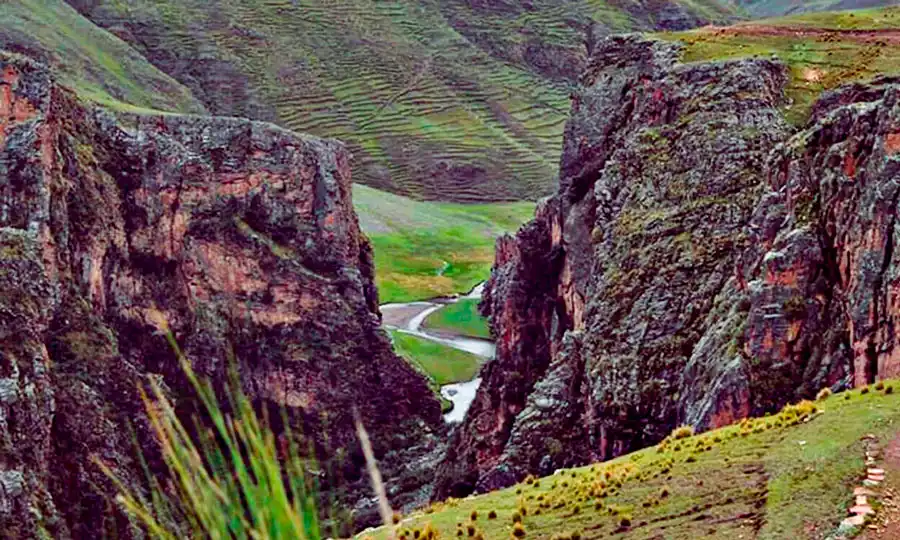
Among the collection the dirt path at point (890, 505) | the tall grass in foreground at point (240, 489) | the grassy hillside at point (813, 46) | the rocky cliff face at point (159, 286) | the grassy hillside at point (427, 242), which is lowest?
the grassy hillside at point (427, 242)

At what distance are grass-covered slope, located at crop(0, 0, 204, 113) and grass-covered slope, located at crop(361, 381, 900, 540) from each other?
399 feet

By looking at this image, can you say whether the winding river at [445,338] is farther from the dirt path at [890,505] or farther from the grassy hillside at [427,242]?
the dirt path at [890,505]

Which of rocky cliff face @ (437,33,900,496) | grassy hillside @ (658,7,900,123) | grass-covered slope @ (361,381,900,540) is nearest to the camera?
grass-covered slope @ (361,381,900,540)

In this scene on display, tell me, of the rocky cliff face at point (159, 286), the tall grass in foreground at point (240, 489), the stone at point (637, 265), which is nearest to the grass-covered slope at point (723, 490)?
the stone at point (637, 265)

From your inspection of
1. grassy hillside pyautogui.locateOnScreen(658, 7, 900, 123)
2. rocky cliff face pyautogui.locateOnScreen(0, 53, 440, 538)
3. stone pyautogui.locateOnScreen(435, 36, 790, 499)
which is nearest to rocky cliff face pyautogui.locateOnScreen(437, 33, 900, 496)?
stone pyautogui.locateOnScreen(435, 36, 790, 499)

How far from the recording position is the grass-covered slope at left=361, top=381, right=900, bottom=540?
846 inches

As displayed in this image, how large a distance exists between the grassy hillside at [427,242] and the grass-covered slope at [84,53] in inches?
1442

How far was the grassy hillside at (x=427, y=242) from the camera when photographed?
131 meters

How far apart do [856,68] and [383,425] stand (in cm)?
4297

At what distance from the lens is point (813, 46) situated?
59406 millimetres

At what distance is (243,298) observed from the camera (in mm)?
77125

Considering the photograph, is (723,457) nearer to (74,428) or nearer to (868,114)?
(868,114)

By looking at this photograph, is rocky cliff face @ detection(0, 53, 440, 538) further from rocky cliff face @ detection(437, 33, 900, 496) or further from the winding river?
rocky cliff face @ detection(437, 33, 900, 496)

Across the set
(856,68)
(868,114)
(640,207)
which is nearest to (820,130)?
(868,114)
